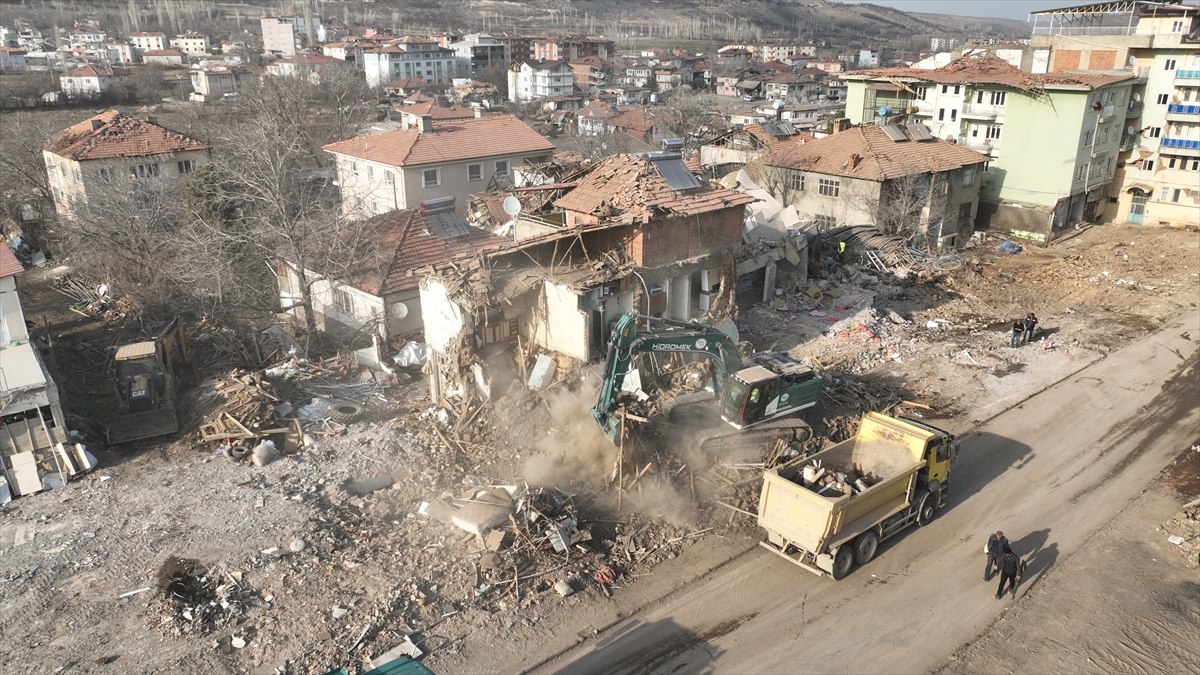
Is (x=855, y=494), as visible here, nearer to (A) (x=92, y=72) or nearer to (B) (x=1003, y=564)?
(B) (x=1003, y=564)

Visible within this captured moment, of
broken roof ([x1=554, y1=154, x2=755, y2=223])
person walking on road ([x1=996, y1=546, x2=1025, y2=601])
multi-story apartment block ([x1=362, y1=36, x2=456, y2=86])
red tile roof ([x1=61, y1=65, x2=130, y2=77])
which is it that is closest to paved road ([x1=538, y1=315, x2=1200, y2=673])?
person walking on road ([x1=996, y1=546, x2=1025, y2=601])

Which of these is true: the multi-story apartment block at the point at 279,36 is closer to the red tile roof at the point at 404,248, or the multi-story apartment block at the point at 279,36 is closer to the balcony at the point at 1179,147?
the red tile roof at the point at 404,248

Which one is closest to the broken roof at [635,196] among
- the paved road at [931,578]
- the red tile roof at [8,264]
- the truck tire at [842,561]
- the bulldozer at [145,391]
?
the paved road at [931,578]

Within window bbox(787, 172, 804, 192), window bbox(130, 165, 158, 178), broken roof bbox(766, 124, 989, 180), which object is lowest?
window bbox(787, 172, 804, 192)

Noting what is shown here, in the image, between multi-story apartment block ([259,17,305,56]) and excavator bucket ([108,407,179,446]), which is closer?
excavator bucket ([108,407,179,446])

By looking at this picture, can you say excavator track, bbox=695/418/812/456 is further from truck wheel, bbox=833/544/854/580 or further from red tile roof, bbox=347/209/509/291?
red tile roof, bbox=347/209/509/291

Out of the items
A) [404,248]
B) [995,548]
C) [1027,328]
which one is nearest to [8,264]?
[404,248]
